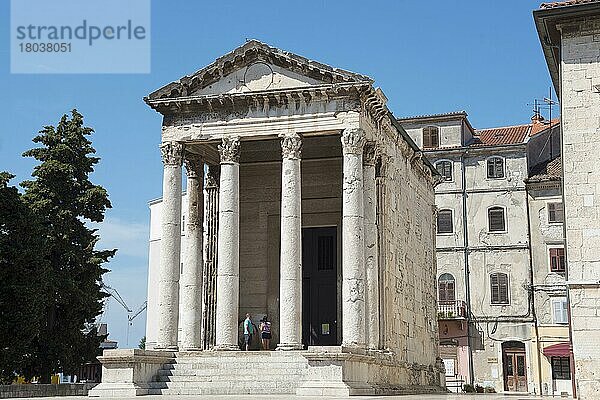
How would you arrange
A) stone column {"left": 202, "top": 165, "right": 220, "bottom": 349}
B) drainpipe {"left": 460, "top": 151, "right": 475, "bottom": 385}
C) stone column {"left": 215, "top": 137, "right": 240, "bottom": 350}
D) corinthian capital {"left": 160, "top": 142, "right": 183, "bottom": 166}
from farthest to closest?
drainpipe {"left": 460, "top": 151, "right": 475, "bottom": 385} → stone column {"left": 202, "top": 165, "right": 220, "bottom": 349} → corinthian capital {"left": 160, "top": 142, "right": 183, "bottom": 166} → stone column {"left": 215, "top": 137, "right": 240, "bottom": 350}

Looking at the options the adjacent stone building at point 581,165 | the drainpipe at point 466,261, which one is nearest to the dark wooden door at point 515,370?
the drainpipe at point 466,261

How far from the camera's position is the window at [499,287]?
42938 mm

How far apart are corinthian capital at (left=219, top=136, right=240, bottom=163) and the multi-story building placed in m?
20.6

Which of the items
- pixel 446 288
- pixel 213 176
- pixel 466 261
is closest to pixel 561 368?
pixel 446 288

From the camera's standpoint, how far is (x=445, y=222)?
45.2 m

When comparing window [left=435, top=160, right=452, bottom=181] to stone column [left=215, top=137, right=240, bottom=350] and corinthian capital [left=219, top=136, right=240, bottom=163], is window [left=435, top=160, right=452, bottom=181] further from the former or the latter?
stone column [left=215, top=137, right=240, bottom=350]

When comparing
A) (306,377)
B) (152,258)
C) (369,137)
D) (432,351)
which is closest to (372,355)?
(306,377)

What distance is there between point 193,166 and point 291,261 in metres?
6.25

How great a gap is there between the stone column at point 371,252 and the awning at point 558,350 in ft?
61.1

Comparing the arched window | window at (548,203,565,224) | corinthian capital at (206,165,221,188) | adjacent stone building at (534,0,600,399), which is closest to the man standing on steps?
corinthian capital at (206,165,221,188)

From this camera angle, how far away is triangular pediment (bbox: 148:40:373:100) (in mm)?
25219

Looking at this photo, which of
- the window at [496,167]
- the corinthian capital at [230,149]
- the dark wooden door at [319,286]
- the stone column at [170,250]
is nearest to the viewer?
the stone column at [170,250]

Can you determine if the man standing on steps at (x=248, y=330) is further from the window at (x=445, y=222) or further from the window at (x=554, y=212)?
the window at (x=554, y=212)

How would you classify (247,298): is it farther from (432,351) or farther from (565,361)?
(565,361)
